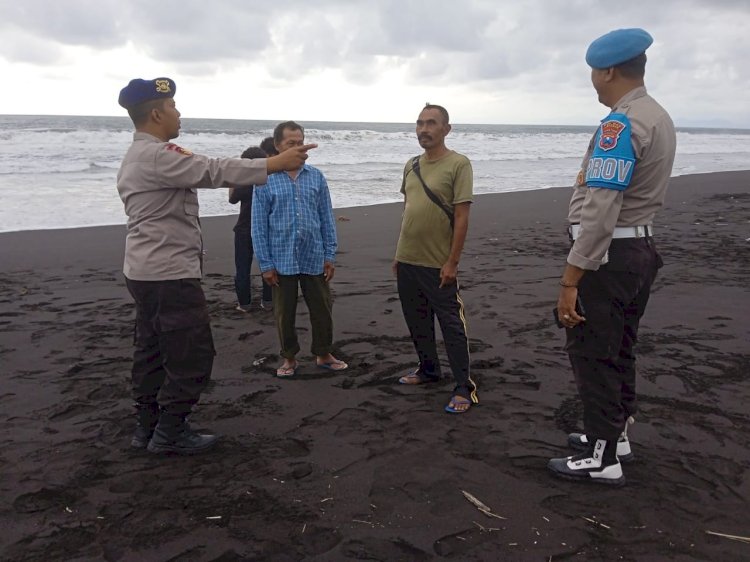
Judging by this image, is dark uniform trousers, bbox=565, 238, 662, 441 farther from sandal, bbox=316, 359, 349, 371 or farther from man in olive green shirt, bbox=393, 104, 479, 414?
sandal, bbox=316, 359, 349, 371

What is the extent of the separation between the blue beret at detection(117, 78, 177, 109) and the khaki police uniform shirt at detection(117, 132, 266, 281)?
6.5 inches

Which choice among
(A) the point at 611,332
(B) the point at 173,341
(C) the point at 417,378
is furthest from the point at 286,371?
(A) the point at 611,332

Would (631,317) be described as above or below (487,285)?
above

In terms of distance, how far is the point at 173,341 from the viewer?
3.14 m

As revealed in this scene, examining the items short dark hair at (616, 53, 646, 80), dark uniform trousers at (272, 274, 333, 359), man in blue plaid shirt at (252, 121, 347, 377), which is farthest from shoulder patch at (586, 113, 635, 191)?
dark uniform trousers at (272, 274, 333, 359)

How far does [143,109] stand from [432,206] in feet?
5.57

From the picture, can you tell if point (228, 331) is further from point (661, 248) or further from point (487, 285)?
point (661, 248)

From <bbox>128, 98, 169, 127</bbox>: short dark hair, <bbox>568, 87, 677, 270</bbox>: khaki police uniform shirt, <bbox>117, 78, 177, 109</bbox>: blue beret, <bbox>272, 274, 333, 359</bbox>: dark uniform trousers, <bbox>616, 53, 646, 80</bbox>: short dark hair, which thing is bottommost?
<bbox>272, 274, 333, 359</bbox>: dark uniform trousers

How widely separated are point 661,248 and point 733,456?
6.19 meters

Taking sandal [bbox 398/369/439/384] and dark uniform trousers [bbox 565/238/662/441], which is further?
sandal [bbox 398/369/439/384]

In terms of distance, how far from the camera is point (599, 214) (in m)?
2.55

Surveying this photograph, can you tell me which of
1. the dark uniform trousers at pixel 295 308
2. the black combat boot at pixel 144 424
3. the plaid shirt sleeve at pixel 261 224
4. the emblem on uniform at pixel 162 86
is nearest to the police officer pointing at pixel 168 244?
the emblem on uniform at pixel 162 86

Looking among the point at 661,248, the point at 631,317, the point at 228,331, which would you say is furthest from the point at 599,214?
the point at 661,248

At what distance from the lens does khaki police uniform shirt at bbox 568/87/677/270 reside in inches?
100
